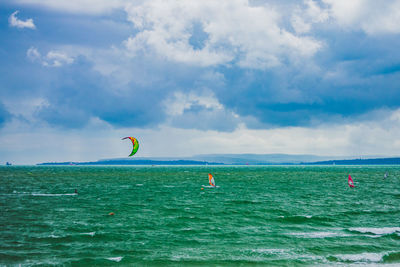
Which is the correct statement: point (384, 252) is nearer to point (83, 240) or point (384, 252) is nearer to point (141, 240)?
point (141, 240)

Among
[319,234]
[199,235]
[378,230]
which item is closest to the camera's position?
[199,235]

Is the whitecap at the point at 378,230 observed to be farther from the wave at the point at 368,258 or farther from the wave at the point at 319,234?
the wave at the point at 368,258

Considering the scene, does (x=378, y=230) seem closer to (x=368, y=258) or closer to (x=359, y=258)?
(x=368, y=258)

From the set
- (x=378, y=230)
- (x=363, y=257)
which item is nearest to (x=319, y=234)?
(x=378, y=230)

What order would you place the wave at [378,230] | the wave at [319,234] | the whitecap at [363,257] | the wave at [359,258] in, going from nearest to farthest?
1. the wave at [359,258]
2. the whitecap at [363,257]
3. the wave at [319,234]
4. the wave at [378,230]

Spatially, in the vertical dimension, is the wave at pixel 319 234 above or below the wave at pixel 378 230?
below

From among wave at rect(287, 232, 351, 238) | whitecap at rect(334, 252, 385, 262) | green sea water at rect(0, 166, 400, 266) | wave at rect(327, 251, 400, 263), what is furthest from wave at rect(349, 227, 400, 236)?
whitecap at rect(334, 252, 385, 262)

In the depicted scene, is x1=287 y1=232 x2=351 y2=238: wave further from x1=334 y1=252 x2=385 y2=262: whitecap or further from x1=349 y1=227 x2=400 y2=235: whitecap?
x1=334 y1=252 x2=385 y2=262: whitecap

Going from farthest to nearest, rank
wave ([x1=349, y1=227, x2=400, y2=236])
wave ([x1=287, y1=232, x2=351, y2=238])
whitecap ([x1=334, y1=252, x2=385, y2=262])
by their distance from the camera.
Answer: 1. wave ([x1=349, y1=227, x2=400, y2=236])
2. wave ([x1=287, y1=232, x2=351, y2=238])
3. whitecap ([x1=334, y1=252, x2=385, y2=262])

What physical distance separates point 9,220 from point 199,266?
73.1 ft

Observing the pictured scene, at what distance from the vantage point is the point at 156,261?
69.8ft

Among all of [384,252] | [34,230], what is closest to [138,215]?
[34,230]

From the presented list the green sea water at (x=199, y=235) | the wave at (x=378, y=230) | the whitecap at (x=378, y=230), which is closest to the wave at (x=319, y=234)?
the green sea water at (x=199, y=235)

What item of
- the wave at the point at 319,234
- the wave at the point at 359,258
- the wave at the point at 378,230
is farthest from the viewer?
the wave at the point at 378,230
